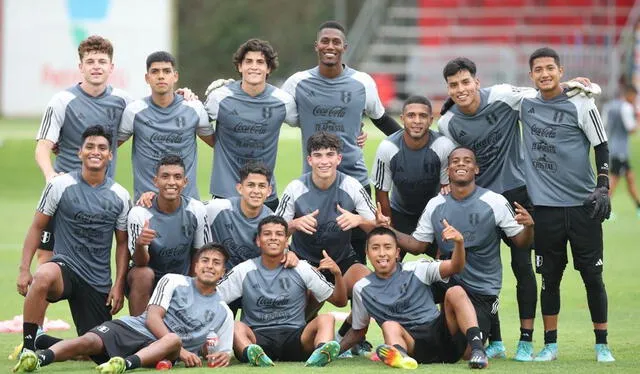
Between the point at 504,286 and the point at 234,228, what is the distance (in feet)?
16.6

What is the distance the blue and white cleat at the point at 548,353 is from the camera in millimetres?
9883

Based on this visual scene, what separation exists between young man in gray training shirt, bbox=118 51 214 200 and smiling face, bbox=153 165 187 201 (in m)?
0.46

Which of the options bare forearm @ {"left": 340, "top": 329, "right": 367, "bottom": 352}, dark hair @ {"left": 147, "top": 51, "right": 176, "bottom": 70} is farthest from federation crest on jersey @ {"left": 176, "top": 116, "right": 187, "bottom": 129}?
bare forearm @ {"left": 340, "top": 329, "right": 367, "bottom": 352}

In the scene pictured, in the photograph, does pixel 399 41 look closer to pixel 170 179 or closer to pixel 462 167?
pixel 462 167

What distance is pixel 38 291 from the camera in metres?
9.71

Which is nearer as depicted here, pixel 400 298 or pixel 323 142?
pixel 400 298

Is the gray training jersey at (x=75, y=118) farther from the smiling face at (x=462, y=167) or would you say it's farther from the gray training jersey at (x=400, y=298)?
the smiling face at (x=462, y=167)

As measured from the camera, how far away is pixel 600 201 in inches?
378

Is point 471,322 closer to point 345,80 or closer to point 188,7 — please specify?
point 345,80

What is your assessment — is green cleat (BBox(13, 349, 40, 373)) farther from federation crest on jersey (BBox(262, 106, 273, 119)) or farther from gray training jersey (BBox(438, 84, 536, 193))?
gray training jersey (BBox(438, 84, 536, 193))

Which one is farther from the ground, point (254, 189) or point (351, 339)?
point (254, 189)

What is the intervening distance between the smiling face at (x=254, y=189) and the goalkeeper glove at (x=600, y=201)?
2.35m

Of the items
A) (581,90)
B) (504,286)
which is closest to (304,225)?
(581,90)

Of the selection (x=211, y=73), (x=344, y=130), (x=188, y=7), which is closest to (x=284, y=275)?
(x=344, y=130)
